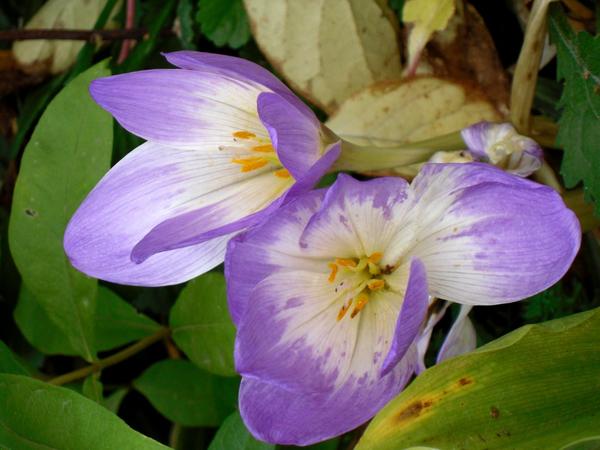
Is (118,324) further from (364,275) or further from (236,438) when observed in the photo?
(364,275)

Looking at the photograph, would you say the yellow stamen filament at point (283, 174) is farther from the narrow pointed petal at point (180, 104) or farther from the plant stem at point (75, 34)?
the plant stem at point (75, 34)

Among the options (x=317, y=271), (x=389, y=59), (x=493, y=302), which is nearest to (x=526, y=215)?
(x=493, y=302)

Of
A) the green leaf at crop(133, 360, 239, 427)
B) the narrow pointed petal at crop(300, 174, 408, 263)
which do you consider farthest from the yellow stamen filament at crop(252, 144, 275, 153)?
the green leaf at crop(133, 360, 239, 427)

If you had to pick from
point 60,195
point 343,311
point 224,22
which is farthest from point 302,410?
point 224,22

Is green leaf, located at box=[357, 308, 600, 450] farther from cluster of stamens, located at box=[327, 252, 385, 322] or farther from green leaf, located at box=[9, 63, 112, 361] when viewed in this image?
green leaf, located at box=[9, 63, 112, 361]

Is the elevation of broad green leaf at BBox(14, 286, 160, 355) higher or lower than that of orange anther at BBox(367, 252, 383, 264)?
lower

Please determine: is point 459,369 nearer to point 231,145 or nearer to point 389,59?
point 231,145

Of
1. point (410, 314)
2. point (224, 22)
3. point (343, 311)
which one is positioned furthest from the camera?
point (224, 22)
